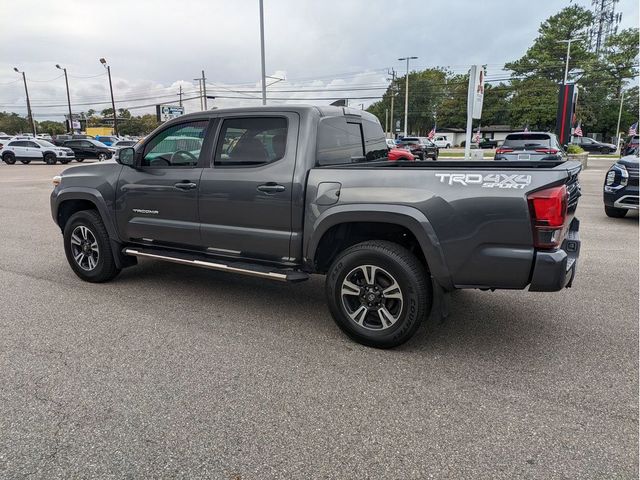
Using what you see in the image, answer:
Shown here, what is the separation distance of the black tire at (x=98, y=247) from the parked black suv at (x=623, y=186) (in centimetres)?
868

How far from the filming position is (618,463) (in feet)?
7.94

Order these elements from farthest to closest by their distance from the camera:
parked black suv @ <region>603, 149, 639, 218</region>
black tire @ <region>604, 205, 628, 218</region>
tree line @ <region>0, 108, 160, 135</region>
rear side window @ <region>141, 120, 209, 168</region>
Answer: tree line @ <region>0, 108, 160, 135</region>
black tire @ <region>604, 205, 628, 218</region>
parked black suv @ <region>603, 149, 639, 218</region>
rear side window @ <region>141, 120, 209, 168</region>

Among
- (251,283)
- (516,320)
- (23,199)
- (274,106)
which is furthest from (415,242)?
(23,199)

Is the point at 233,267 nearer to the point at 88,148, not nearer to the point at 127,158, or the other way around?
the point at 127,158

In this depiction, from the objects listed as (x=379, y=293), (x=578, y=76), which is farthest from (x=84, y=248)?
(x=578, y=76)

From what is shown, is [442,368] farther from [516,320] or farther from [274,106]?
[274,106]

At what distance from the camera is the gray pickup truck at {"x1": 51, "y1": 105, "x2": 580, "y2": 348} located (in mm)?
3197

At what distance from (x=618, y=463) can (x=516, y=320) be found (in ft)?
6.42

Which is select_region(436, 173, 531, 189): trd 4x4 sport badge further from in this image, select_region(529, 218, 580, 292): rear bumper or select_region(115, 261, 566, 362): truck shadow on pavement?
select_region(115, 261, 566, 362): truck shadow on pavement

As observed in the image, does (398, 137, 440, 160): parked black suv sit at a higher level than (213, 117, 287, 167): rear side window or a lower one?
lower

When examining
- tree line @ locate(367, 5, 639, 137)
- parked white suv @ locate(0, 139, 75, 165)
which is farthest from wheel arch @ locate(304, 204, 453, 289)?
tree line @ locate(367, 5, 639, 137)

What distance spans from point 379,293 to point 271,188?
124 cm

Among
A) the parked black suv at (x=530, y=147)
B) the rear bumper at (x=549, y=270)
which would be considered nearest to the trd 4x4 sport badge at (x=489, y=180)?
the rear bumper at (x=549, y=270)

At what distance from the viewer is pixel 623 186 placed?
8844mm
